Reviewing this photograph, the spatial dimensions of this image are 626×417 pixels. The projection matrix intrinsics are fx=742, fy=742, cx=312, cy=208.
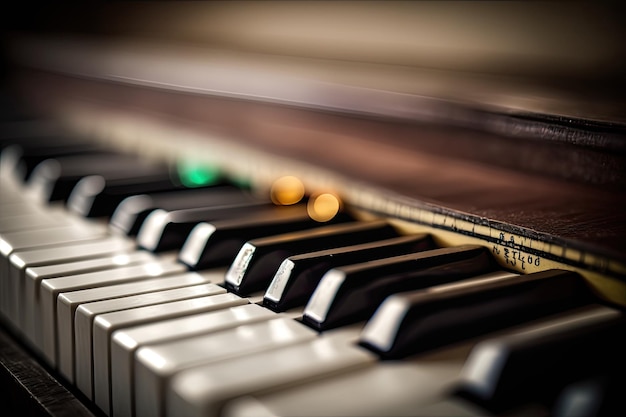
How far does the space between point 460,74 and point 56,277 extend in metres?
0.61

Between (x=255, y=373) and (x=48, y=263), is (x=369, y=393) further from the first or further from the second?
(x=48, y=263)

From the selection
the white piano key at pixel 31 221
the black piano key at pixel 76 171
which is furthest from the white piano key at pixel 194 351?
the black piano key at pixel 76 171

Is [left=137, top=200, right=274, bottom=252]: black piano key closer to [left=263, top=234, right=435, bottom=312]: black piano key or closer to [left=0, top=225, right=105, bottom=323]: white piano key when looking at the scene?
[left=0, top=225, right=105, bottom=323]: white piano key

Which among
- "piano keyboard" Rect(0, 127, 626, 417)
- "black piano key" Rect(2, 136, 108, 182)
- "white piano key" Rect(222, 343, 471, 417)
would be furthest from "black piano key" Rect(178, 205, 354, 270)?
"black piano key" Rect(2, 136, 108, 182)

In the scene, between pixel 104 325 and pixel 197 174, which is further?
pixel 197 174

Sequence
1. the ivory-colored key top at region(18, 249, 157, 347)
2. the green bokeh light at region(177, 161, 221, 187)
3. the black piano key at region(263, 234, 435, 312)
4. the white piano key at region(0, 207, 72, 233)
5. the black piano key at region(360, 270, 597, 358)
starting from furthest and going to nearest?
the green bokeh light at region(177, 161, 221, 187)
the white piano key at region(0, 207, 72, 233)
the ivory-colored key top at region(18, 249, 157, 347)
the black piano key at region(263, 234, 435, 312)
the black piano key at region(360, 270, 597, 358)

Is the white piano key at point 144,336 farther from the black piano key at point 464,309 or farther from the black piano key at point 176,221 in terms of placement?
the black piano key at point 176,221

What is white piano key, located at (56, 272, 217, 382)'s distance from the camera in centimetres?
83

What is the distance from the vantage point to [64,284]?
885 millimetres

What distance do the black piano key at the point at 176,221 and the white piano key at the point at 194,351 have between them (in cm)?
32

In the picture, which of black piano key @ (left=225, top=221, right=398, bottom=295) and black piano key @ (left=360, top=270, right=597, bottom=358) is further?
black piano key @ (left=225, top=221, right=398, bottom=295)

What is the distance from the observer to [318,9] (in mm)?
1312

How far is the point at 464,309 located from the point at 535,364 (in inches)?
4.9

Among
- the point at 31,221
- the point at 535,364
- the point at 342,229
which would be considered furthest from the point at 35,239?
the point at 535,364
